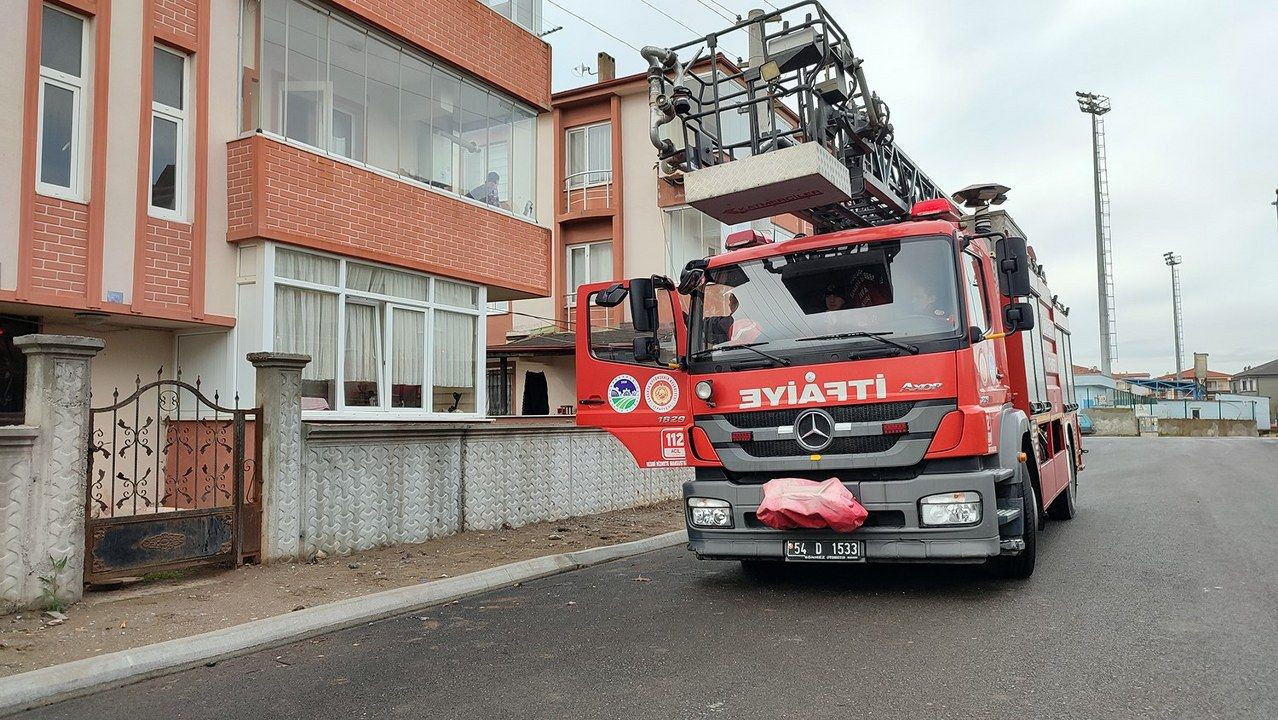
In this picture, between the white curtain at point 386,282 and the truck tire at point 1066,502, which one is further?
the white curtain at point 386,282

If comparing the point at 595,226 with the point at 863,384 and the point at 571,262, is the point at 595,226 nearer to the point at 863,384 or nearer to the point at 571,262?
the point at 571,262

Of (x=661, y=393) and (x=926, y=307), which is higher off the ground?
(x=926, y=307)

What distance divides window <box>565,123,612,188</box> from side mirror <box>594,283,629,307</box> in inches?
653

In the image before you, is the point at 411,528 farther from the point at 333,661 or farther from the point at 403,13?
the point at 403,13

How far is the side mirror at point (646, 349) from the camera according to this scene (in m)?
7.66

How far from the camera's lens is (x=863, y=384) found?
20.6 ft

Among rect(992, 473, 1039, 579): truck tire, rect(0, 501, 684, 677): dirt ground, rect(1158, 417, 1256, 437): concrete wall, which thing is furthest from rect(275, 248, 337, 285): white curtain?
rect(1158, 417, 1256, 437): concrete wall

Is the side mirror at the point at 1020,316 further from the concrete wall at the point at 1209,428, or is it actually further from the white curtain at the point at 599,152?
the concrete wall at the point at 1209,428

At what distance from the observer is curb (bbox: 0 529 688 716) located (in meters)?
5.02

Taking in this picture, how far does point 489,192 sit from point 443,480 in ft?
16.5

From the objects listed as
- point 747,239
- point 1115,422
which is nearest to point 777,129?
point 747,239

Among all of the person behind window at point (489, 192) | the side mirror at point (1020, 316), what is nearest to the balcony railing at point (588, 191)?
the person behind window at point (489, 192)

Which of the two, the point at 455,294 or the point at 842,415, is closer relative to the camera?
the point at 842,415

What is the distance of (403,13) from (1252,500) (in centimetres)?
1409
